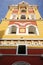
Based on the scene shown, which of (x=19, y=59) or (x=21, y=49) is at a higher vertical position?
(x=21, y=49)

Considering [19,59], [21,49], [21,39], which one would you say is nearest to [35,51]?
[21,49]

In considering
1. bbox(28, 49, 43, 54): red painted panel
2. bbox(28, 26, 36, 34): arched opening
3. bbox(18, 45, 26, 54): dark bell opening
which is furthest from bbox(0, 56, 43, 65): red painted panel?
bbox(28, 26, 36, 34): arched opening

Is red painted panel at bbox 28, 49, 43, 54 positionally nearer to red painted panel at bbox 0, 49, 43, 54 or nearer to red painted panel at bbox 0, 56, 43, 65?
red painted panel at bbox 0, 49, 43, 54

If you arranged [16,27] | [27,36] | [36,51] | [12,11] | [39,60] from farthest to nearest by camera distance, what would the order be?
[12,11], [16,27], [27,36], [36,51], [39,60]

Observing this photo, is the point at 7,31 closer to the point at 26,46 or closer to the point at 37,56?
the point at 26,46

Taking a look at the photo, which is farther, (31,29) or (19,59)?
(31,29)

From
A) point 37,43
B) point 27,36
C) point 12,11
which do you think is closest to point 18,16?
point 12,11

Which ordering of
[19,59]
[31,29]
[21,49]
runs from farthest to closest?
[31,29]
[21,49]
[19,59]

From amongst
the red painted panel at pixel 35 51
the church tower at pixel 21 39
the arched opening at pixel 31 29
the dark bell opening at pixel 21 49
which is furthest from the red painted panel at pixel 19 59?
the arched opening at pixel 31 29

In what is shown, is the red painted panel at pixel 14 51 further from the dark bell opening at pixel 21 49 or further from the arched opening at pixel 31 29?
the arched opening at pixel 31 29

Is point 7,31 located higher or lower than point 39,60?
higher

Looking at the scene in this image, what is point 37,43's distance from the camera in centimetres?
1822

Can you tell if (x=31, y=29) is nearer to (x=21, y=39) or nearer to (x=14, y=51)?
(x=21, y=39)

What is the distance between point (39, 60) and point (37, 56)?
496 millimetres
